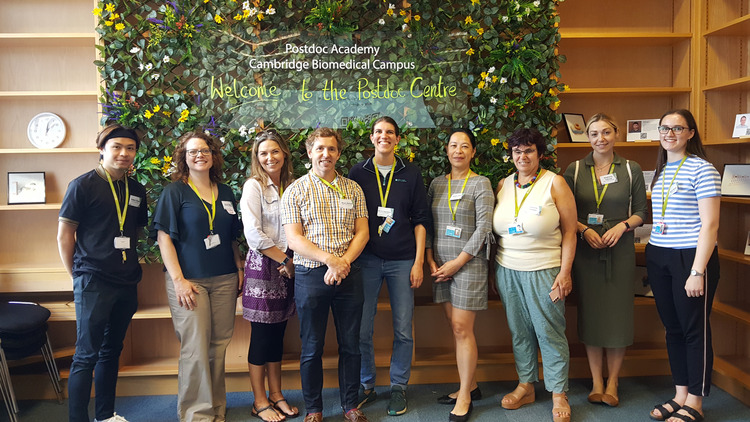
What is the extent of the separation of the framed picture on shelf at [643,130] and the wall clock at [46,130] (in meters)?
4.16

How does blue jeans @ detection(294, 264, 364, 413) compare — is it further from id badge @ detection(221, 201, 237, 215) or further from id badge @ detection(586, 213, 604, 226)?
id badge @ detection(586, 213, 604, 226)

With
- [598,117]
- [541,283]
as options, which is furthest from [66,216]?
[598,117]

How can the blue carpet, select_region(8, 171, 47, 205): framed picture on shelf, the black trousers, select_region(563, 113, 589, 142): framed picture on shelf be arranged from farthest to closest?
select_region(563, 113, 589, 142): framed picture on shelf
select_region(8, 171, 47, 205): framed picture on shelf
the blue carpet
the black trousers

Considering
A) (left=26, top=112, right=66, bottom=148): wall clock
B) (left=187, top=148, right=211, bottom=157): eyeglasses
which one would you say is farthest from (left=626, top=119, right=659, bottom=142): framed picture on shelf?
(left=26, top=112, right=66, bottom=148): wall clock

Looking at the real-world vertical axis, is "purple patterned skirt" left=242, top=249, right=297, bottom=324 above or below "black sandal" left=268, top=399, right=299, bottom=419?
above

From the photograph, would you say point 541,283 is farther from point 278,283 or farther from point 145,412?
point 145,412

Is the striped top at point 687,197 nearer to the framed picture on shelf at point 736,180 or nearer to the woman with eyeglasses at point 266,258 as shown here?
the framed picture on shelf at point 736,180

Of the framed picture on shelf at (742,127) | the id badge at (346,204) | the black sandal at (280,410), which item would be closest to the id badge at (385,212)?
the id badge at (346,204)

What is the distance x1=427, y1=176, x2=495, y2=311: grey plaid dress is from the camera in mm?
2869

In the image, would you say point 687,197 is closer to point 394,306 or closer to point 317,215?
point 394,306

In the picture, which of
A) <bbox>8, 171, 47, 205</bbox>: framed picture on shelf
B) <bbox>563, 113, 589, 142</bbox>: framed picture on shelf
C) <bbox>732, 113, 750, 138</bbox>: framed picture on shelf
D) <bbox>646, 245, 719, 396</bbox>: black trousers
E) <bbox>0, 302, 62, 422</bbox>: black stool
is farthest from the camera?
<bbox>563, 113, 589, 142</bbox>: framed picture on shelf

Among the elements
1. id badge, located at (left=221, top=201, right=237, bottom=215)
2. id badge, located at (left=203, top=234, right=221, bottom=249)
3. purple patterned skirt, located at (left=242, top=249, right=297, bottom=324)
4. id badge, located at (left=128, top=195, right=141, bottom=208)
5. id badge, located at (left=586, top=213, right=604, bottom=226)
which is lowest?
purple patterned skirt, located at (left=242, top=249, right=297, bottom=324)

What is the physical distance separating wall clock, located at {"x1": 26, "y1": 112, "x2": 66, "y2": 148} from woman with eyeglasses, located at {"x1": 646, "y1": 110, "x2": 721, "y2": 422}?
3.95m

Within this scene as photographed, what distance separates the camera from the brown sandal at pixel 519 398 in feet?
9.98
